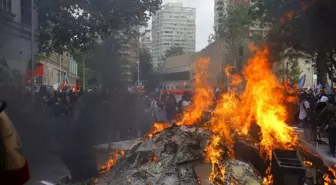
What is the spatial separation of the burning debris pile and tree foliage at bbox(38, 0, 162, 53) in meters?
9.52

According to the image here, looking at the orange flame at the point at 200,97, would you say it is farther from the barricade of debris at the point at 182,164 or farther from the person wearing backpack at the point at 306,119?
the person wearing backpack at the point at 306,119

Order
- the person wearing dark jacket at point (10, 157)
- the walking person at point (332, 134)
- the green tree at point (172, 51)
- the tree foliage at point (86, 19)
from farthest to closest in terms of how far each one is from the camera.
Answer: the green tree at point (172, 51)
the tree foliage at point (86, 19)
the walking person at point (332, 134)
the person wearing dark jacket at point (10, 157)

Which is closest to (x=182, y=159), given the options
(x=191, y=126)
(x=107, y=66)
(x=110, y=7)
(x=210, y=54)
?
(x=191, y=126)

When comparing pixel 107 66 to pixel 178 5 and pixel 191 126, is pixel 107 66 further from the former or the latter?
pixel 178 5

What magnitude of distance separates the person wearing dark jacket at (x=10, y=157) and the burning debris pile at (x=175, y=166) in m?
3.25

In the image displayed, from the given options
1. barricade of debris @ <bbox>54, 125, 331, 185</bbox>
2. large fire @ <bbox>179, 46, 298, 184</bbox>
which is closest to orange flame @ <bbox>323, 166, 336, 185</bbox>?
barricade of debris @ <bbox>54, 125, 331, 185</bbox>

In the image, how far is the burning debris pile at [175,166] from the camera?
17.3 feet

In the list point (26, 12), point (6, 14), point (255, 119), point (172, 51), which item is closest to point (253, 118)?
point (255, 119)

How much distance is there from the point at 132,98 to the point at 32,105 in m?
3.76

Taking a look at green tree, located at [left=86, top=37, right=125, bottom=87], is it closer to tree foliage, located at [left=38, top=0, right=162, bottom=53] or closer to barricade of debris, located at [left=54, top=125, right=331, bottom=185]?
tree foliage, located at [left=38, top=0, right=162, bottom=53]

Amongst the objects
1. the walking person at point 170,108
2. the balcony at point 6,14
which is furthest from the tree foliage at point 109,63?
the balcony at point 6,14

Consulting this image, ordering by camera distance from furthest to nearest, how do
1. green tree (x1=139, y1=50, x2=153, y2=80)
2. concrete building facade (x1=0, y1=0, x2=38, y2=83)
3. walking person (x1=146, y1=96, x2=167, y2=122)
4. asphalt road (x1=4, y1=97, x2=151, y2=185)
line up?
1. green tree (x1=139, y1=50, x2=153, y2=80)
2. concrete building facade (x1=0, y1=0, x2=38, y2=83)
3. walking person (x1=146, y1=96, x2=167, y2=122)
4. asphalt road (x1=4, y1=97, x2=151, y2=185)

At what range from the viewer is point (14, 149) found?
6.88ft

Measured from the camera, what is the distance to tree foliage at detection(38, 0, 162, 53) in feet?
48.4
